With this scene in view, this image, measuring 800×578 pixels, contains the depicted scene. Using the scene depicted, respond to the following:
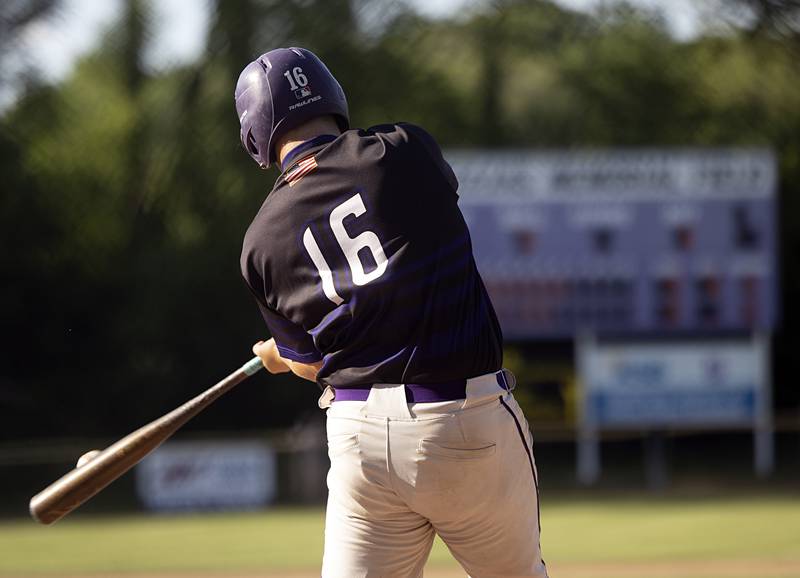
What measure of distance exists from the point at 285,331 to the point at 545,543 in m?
8.29

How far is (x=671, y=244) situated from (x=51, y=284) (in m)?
7.68

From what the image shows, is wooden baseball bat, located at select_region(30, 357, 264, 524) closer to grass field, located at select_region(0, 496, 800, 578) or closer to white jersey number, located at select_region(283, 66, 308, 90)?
white jersey number, located at select_region(283, 66, 308, 90)

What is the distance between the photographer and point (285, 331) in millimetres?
2602

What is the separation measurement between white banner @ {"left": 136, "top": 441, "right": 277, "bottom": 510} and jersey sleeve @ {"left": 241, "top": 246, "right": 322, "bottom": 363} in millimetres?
11875

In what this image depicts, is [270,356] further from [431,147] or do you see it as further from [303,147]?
[431,147]

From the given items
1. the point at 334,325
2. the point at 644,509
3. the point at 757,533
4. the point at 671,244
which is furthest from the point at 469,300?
the point at 671,244

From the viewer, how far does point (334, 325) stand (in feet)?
8.08

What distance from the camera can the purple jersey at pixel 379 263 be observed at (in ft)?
7.89

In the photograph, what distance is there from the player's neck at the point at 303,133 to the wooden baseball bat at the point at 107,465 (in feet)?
1.65

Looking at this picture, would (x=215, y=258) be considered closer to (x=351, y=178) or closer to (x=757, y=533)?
(x=757, y=533)

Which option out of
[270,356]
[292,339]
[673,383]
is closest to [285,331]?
[292,339]

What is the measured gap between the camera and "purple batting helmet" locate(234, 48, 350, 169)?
2.59 m

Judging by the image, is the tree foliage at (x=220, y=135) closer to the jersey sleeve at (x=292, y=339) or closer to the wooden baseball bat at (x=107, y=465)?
the wooden baseball bat at (x=107, y=465)

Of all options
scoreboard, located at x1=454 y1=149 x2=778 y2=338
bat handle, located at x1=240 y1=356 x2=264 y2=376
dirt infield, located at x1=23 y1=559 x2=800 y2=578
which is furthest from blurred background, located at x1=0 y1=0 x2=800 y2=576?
bat handle, located at x1=240 y1=356 x2=264 y2=376
